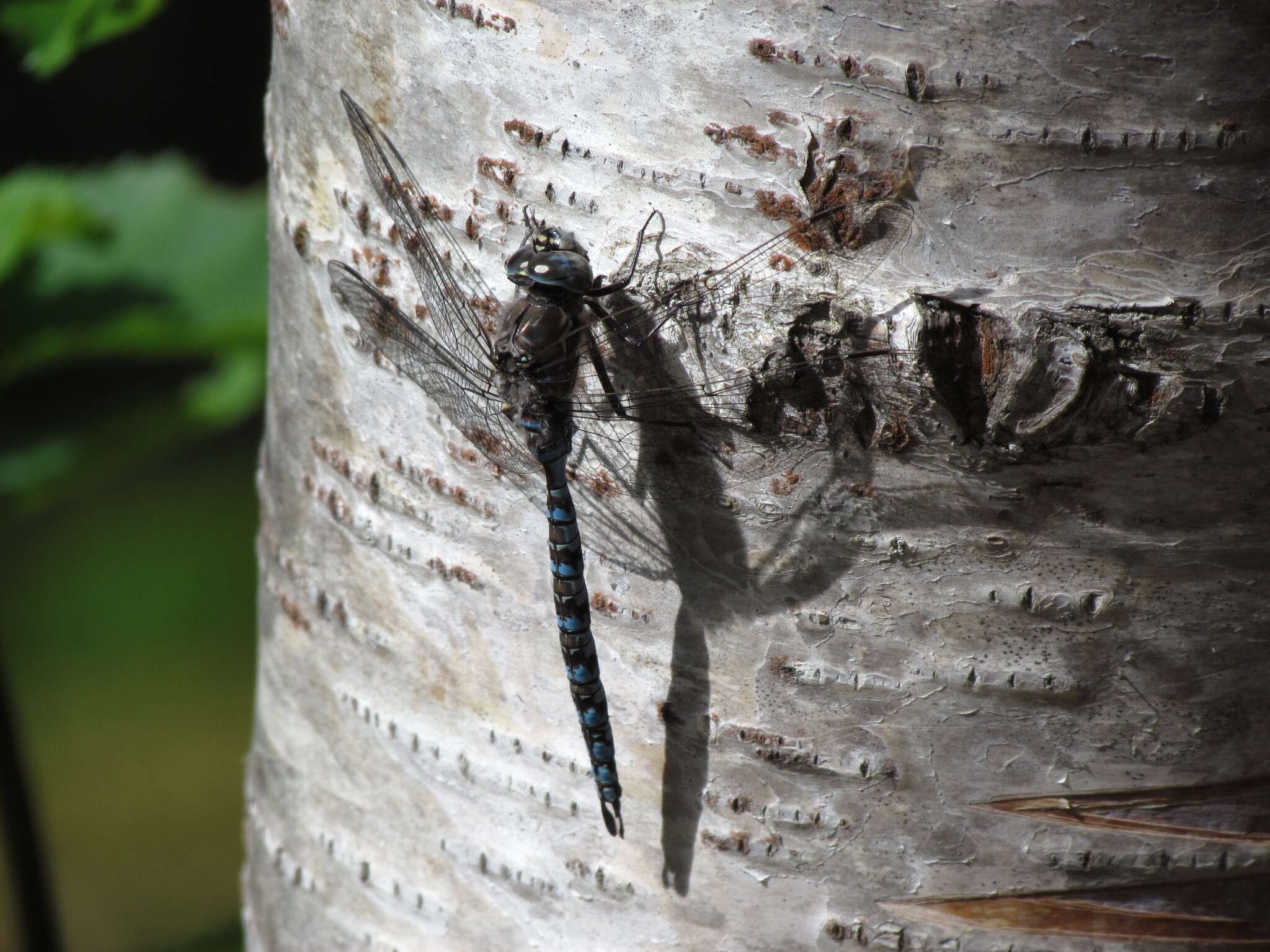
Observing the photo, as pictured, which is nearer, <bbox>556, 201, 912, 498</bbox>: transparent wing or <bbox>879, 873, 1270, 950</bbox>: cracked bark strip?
<bbox>556, 201, 912, 498</bbox>: transparent wing

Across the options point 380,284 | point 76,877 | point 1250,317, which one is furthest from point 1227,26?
point 76,877

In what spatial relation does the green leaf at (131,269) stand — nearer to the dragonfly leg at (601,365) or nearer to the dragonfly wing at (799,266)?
Answer: the dragonfly leg at (601,365)

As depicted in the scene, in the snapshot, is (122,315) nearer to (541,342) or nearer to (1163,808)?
(541,342)

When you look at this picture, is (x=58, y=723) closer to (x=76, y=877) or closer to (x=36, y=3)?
(x=76, y=877)

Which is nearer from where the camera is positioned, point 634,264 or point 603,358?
point 634,264

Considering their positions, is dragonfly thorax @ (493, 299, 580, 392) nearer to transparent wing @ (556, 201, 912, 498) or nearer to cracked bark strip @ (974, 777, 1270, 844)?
transparent wing @ (556, 201, 912, 498)

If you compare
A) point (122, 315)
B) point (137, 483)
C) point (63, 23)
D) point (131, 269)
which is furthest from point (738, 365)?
point (137, 483)

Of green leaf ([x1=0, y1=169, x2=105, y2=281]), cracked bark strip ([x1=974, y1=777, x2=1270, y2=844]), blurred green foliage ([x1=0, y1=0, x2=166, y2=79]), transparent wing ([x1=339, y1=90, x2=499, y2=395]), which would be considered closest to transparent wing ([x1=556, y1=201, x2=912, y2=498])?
transparent wing ([x1=339, y1=90, x2=499, y2=395])
